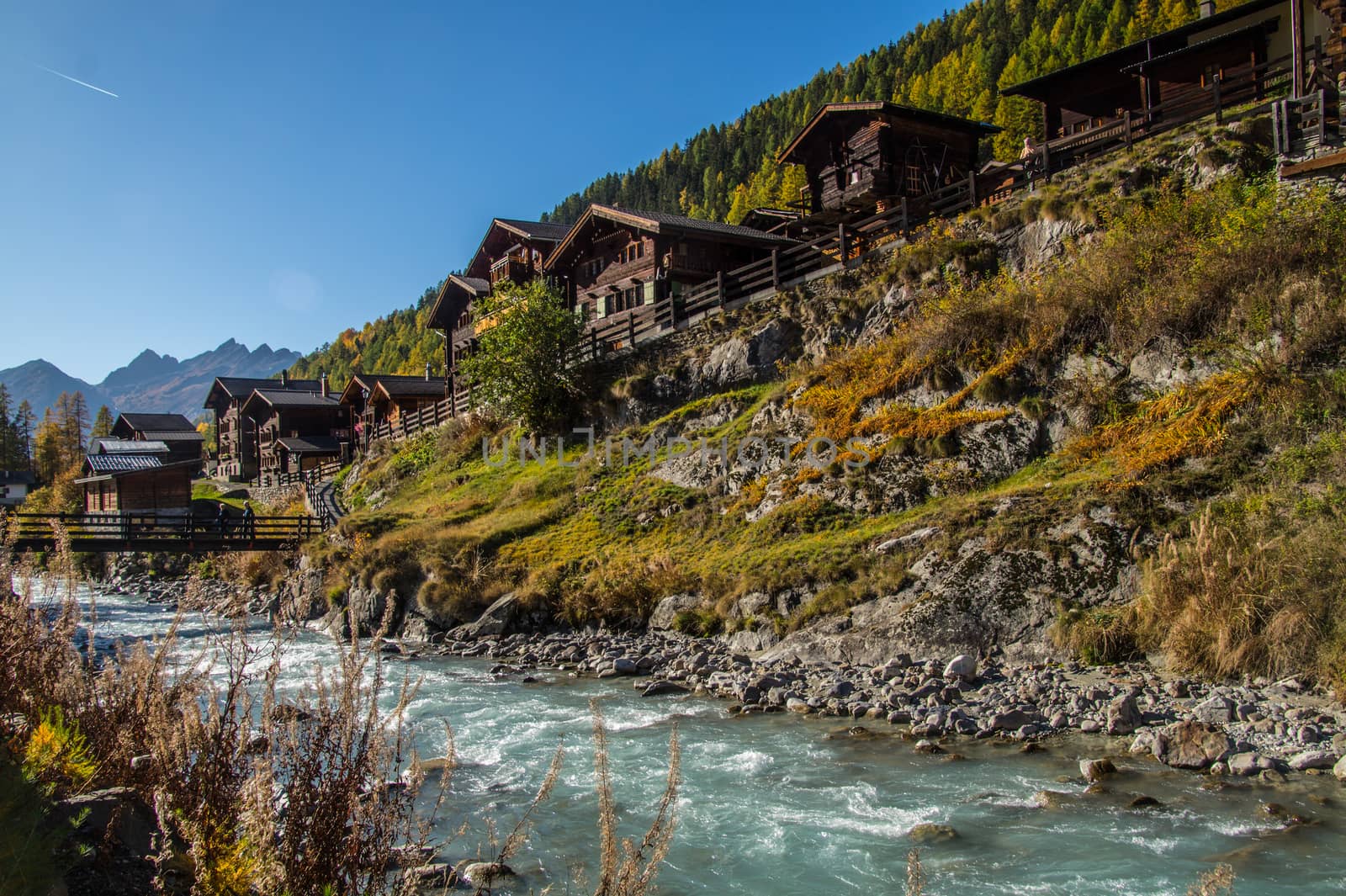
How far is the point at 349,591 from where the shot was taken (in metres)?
26.4

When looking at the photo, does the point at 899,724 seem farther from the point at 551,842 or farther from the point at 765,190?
the point at 765,190

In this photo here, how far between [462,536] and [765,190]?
87401 mm

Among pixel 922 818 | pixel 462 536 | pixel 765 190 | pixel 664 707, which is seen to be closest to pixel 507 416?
pixel 462 536

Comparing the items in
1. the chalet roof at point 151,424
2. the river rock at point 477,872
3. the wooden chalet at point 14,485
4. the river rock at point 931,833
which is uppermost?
the chalet roof at point 151,424

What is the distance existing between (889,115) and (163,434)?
3015 inches

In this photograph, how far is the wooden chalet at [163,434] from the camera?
8269cm

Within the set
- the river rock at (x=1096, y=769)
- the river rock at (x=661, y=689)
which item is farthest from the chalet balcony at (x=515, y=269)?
the river rock at (x=1096, y=769)

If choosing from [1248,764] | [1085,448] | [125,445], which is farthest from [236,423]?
[1248,764]

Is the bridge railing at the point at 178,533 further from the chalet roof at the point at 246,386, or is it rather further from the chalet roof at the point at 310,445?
the chalet roof at the point at 246,386

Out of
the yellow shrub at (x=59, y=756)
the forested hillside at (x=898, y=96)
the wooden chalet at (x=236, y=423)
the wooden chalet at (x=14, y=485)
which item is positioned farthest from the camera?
the forested hillside at (x=898, y=96)

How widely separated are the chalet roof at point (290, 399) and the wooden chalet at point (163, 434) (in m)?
11.9

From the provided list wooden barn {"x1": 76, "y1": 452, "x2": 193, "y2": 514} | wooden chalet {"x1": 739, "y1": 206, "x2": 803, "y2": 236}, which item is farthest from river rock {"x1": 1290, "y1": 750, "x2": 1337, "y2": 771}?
wooden barn {"x1": 76, "y1": 452, "x2": 193, "y2": 514}

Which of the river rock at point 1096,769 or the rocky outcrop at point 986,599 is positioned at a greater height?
the rocky outcrop at point 986,599

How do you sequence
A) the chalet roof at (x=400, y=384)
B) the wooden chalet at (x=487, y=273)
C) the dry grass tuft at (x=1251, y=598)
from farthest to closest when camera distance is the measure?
the chalet roof at (x=400, y=384)
the wooden chalet at (x=487, y=273)
the dry grass tuft at (x=1251, y=598)
